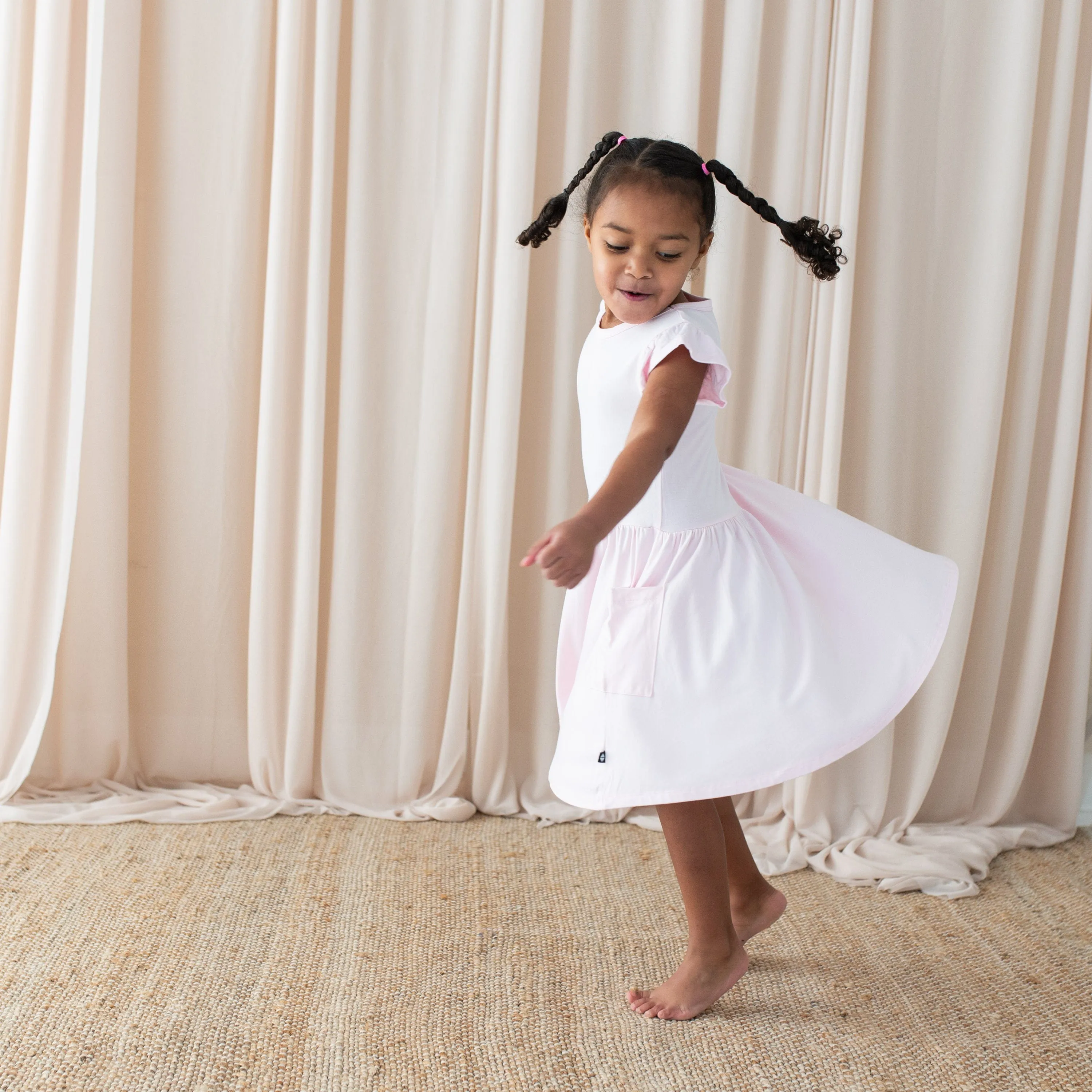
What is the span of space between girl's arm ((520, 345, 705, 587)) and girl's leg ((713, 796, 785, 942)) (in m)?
0.61

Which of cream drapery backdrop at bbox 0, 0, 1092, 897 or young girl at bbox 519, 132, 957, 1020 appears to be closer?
young girl at bbox 519, 132, 957, 1020

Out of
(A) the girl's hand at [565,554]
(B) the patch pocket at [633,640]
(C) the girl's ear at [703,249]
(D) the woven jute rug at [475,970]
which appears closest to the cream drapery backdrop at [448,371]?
(D) the woven jute rug at [475,970]

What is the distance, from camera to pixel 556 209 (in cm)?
153

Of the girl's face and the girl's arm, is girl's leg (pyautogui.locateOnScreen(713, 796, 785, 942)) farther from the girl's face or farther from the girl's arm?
the girl's face

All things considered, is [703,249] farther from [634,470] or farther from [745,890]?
[745,890]

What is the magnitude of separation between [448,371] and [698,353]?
846 mm

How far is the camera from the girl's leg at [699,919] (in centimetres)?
137

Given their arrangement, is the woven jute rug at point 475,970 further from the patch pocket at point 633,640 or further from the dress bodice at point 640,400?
the dress bodice at point 640,400

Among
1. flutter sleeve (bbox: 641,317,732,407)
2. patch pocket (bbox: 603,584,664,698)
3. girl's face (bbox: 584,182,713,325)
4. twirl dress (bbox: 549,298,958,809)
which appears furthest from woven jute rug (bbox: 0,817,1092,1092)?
girl's face (bbox: 584,182,713,325)

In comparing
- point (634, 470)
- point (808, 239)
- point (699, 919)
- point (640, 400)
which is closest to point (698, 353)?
point (640, 400)

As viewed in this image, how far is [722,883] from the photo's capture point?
1.40 m

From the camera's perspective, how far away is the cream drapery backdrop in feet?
6.48

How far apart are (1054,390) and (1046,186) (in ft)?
1.27

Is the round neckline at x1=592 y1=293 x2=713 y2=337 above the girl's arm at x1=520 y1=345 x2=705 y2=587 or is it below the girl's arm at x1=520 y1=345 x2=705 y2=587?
above
